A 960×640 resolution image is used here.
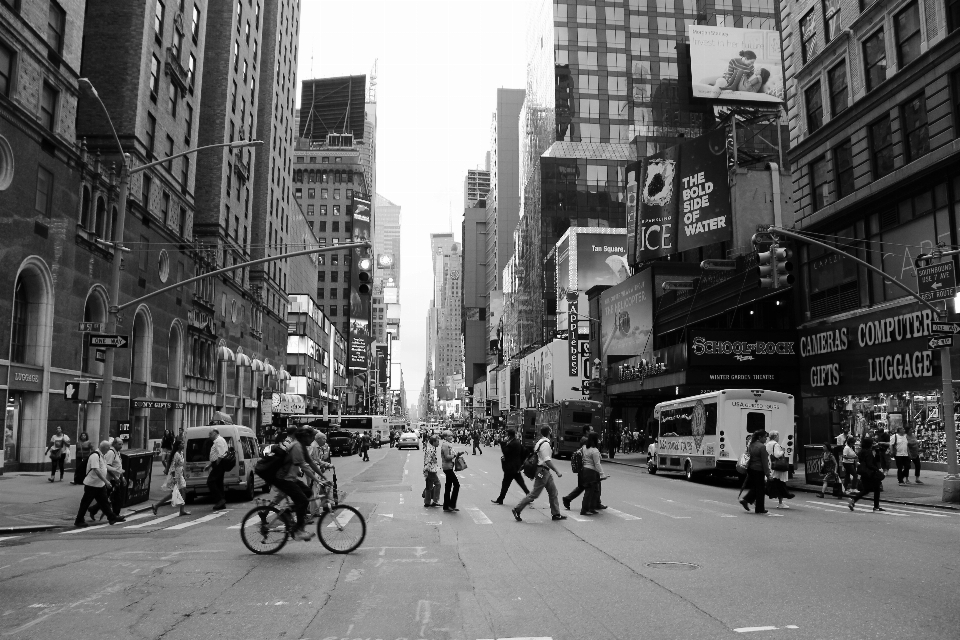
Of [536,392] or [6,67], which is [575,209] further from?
[6,67]

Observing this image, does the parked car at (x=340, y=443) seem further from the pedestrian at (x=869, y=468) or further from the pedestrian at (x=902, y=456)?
the pedestrian at (x=869, y=468)

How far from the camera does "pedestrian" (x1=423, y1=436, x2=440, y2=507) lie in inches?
757

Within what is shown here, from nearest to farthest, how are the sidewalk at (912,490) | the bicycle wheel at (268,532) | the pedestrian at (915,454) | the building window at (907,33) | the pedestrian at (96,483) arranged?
the bicycle wheel at (268,532)
the pedestrian at (96,483)
the sidewalk at (912,490)
the pedestrian at (915,454)
the building window at (907,33)

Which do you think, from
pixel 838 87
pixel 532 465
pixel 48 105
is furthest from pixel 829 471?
pixel 48 105

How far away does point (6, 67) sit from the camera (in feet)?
91.8

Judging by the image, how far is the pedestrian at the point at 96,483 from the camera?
50.5 ft

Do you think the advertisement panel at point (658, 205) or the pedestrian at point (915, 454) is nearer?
the pedestrian at point (915, 454)

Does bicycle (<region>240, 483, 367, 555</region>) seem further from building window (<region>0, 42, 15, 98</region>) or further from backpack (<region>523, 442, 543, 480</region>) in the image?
building window (<region>0, 42, 15, 98</region>)

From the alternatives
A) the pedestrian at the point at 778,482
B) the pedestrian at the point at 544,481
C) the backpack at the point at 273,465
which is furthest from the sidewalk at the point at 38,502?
the pedestrian at the point at 778,482

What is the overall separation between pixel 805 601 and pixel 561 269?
93.2 m

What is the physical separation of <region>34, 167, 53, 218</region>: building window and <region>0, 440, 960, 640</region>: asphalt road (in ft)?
62.8

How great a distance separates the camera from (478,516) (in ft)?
56.1

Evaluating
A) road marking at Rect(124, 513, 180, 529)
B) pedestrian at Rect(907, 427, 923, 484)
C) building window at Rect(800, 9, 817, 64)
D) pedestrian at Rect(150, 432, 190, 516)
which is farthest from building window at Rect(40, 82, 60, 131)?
pedestrian at Rect(907, 427, 923, 484)

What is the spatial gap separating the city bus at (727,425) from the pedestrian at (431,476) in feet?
38.9
